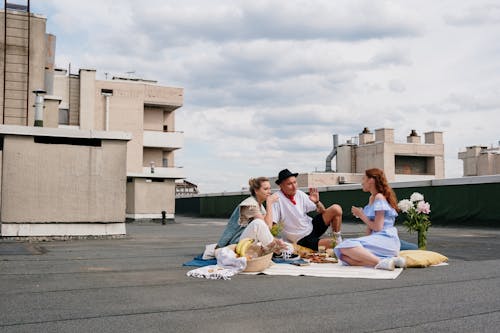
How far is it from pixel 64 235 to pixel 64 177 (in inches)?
59.9

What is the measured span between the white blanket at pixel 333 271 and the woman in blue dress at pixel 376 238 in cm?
13

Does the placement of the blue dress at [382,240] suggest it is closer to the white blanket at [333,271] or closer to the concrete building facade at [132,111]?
the white blanket at [333,271]

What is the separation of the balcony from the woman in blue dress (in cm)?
4309

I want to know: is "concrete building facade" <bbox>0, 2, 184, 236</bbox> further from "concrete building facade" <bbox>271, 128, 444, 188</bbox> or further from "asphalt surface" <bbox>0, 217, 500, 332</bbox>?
"concrete building facade" <bbox>271, 128, 444, 188</bbox>

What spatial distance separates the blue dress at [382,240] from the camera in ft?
26.6

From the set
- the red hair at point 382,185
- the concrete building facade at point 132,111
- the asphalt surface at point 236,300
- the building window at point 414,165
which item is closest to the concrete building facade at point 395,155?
the building window at point 414,165

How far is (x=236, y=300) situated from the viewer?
18.5 feet

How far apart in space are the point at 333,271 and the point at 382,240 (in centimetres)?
93

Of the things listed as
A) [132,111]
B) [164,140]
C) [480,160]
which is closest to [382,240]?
[132,111]

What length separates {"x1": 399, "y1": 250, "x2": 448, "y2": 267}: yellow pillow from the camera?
8258mm

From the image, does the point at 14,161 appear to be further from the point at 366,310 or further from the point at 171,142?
the point at 171,142

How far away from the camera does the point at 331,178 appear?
65000 mm

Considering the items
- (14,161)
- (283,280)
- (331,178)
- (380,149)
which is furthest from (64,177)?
(380,149)

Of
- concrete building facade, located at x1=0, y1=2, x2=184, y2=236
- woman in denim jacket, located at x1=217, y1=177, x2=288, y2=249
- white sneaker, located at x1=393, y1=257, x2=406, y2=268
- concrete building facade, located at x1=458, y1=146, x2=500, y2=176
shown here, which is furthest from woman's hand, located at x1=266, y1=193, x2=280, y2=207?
concrete building facade, located at x1=458, y1=146, x2=500, y2=176
